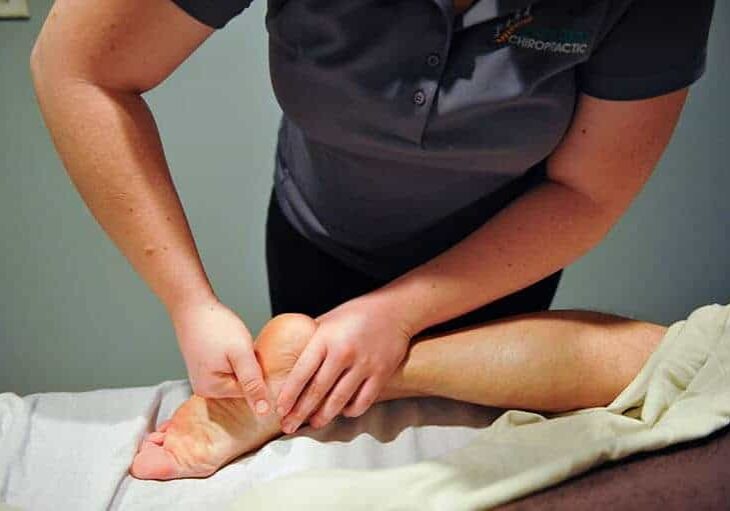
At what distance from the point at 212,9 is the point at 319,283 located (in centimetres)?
51

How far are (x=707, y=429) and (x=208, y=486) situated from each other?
20.9 inches

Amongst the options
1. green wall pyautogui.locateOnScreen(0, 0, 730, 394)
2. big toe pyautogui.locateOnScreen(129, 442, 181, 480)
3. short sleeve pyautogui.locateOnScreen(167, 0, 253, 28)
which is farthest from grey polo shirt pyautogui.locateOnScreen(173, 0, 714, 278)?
green wall pyautogui.locateOnScreen(0, 0, 730, 394)

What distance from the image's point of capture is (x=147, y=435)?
0.94 m

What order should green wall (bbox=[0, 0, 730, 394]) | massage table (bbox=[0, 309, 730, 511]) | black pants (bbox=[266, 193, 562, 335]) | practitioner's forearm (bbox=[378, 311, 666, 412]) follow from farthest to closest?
green wall (bbox=[0, 0, 730, 394]) < black pants (bbox=[266, 193, 562, 335]) < practitioner's forearm (bbox=[378, 311, 666, 412]) < massage table (bbox=[0, 309, 730, 511])

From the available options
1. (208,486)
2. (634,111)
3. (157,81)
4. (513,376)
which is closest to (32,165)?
(157,81)

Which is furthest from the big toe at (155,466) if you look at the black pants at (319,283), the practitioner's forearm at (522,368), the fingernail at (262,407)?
the black pants at (319,283)

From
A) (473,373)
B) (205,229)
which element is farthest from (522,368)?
(205,229)

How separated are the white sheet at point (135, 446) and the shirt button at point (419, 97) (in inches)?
15.5

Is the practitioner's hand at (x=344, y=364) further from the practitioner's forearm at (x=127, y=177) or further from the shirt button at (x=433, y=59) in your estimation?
the shirt button at (x=433, y=59)

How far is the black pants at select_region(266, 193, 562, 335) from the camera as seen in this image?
1.15 m

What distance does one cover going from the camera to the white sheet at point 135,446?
0.85m

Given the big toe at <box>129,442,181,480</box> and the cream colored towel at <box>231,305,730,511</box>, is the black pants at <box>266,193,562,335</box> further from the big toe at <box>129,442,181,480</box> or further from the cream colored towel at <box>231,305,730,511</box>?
the big toe at <box>129,442,181,480</box>

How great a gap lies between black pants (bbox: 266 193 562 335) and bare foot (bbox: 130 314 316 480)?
0.23m

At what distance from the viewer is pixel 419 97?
0.83m
